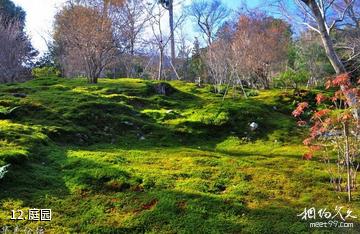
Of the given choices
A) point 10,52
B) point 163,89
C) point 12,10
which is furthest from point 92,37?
point 12,10

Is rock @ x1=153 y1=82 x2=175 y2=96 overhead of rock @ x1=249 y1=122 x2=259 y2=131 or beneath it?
overhead

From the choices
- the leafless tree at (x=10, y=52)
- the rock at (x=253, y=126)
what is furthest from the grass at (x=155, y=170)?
the leafless tree at (x=10, y=52)

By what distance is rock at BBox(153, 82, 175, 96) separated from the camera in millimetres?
15603

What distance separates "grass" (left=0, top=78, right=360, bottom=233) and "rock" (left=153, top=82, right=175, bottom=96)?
367 centimetres

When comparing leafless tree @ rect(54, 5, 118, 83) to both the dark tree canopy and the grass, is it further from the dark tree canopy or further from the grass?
the dark tree canopy

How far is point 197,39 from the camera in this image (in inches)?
1281

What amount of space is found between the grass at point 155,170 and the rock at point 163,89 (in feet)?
12.0

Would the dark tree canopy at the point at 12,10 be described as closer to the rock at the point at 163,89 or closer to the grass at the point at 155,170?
the rock at the point at 163,89

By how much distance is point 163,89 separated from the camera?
51.8ft

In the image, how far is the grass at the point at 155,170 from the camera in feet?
15.7

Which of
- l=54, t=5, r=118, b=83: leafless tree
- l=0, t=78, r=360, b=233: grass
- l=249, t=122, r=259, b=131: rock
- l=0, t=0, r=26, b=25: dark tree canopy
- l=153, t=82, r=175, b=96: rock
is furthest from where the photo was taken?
l=0, t=0, r=26, b=25: dark tree canopy

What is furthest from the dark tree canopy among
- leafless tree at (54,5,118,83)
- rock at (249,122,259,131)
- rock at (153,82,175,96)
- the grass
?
rock at (249,122,259,131)

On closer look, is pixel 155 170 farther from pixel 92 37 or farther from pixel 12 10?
pixel 12 10

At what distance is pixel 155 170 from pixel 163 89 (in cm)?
951
